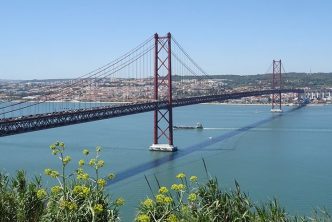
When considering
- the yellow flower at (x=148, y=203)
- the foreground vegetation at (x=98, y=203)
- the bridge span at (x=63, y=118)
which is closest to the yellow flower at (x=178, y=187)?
the foreground vegetation at (x=98, y=203)

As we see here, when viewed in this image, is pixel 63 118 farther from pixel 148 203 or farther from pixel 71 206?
pixel 148 203

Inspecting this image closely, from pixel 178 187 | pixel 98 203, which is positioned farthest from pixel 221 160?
pixel 178 187

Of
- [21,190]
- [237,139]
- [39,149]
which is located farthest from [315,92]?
[21,190]

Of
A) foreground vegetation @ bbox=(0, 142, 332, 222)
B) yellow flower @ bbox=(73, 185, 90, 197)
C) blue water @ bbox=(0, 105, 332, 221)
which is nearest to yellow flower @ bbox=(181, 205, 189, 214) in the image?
foreground vegetation @ bbox=(0, 142, 332, 222)

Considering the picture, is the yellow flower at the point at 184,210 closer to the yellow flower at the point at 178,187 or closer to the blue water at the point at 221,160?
the yellow flower at the point at 178,187

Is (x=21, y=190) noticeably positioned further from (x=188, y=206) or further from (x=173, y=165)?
(x=173, y=165)

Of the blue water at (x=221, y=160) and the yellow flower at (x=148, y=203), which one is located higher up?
the yellow flower at (x=148, y=203)

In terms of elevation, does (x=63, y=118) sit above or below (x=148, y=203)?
below

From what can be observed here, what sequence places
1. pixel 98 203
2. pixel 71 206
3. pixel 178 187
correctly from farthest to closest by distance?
pixel 98 203
pixel 71 206
pixel 178 187
